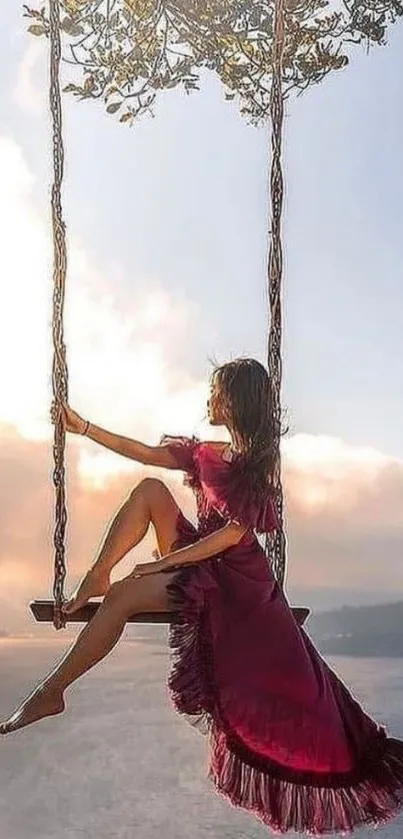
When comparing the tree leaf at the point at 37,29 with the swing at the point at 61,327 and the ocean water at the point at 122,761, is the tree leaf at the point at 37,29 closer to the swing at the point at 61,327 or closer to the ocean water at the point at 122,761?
the swing at the point at 61,327

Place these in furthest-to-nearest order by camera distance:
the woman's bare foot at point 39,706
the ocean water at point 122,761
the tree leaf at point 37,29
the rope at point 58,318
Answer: the ocean water at point 122,761, the tree leaf at point 37,29, the rope at point 58,318, the woman's bare foot at point 39,706

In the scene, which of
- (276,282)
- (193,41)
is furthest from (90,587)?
(193,41)

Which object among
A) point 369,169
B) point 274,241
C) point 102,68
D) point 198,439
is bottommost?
point 198,439

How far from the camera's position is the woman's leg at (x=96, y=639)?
7.64 ft

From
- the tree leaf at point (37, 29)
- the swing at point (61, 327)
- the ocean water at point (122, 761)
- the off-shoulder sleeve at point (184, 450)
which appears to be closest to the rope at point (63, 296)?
the swing at point (61, 327)

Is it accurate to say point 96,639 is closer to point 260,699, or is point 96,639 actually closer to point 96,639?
point 96,639

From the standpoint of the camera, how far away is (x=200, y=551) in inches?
93.3

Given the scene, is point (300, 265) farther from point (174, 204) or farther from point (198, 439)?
point (198, 439)

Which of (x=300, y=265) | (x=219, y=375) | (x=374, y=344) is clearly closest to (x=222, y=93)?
(x=300, y=265)

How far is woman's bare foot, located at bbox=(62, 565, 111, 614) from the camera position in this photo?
240 centimetres

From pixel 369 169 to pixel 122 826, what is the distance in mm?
10495

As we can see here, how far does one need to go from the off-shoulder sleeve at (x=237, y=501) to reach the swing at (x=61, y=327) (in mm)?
27

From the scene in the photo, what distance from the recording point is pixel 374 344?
6047mm

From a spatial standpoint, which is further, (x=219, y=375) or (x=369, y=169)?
(x=369, y=169)
